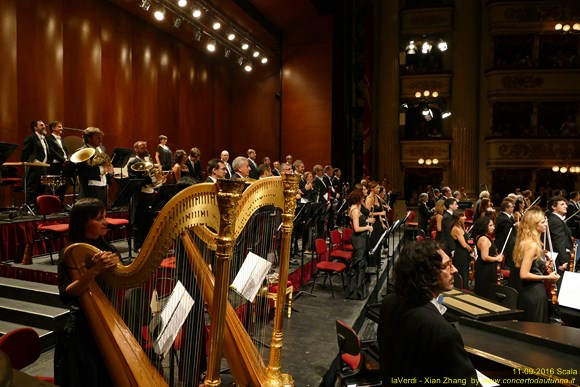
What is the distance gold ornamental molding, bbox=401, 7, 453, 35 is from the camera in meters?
16.5

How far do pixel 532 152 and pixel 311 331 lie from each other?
556 inches

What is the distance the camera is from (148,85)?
11969 millimetres

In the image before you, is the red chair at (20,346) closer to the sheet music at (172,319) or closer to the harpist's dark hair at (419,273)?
the sheet music at (172,319)

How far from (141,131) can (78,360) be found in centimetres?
1012

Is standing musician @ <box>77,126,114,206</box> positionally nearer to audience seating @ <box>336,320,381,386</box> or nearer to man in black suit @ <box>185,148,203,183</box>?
man in black suit @ <box>185,148,203,183</box>

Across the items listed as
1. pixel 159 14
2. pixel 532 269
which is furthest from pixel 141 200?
pixel 159 14

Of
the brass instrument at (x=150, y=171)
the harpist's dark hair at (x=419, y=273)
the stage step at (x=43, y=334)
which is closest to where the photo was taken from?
the harpist's dark hair at (x=419, y=273)

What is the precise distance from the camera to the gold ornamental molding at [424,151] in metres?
16.7

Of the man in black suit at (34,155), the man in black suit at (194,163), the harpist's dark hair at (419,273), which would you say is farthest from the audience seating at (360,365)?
the man in black suit at (34,155)

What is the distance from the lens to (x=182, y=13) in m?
10.4

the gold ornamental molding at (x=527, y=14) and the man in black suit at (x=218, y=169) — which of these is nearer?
the man in black suit at (x=218, y=169)

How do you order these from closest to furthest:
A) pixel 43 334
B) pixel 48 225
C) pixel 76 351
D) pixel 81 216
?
1. pixel 76 351
2. pixel 81 216
3. pixel 43 334
4. pixel 48 225

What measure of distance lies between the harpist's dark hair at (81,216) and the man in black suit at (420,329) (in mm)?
1665

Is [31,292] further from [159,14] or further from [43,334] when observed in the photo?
[159,14]
